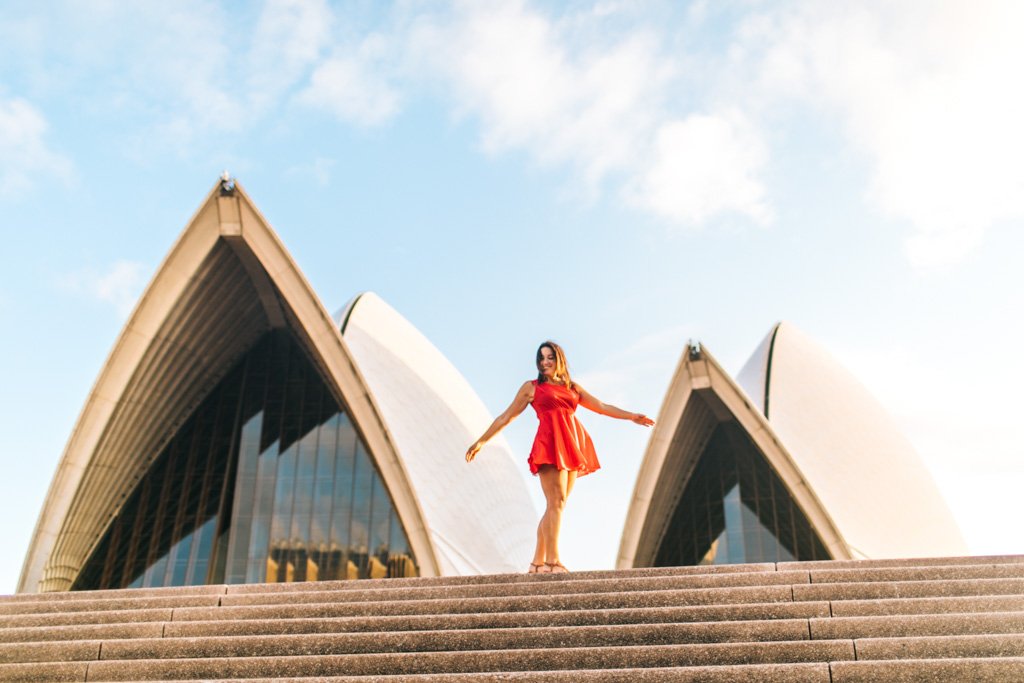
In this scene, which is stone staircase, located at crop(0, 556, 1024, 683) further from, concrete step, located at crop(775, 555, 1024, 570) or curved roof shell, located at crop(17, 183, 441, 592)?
curved roof shell, located at crop(17, 183, 441, 592)

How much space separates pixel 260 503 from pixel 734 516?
934cm

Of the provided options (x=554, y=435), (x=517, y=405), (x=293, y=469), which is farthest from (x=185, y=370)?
(x=554, y=435)

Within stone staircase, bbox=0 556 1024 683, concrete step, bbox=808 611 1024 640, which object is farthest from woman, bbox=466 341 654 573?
concrete step, bbox=808 611 1024 640

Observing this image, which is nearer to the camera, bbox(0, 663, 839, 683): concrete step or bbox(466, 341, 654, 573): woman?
bbox(0, 663, 839, 683): concrete step

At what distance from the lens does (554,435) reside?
321 inches

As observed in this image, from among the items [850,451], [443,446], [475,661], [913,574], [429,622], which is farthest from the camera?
[850,451]

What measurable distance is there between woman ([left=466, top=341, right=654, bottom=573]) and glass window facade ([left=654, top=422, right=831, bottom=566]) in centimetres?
1290

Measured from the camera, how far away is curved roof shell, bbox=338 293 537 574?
72.2 feet

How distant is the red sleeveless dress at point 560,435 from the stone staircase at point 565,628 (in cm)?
119

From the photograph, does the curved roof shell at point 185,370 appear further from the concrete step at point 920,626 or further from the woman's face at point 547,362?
the concrete step at point 920,626

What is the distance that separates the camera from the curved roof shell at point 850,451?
22484 mm

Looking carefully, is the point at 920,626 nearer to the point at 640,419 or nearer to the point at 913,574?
the point at 913,574

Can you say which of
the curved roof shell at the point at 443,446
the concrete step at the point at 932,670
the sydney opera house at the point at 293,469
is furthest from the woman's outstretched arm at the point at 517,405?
the curved roof shell at the point at 443,446

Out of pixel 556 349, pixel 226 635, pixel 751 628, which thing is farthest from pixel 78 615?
pixel 751 628
